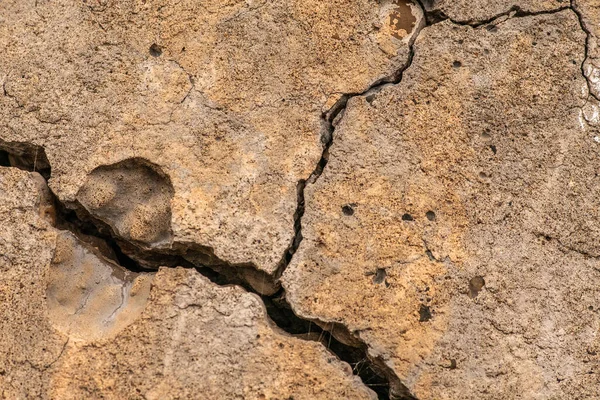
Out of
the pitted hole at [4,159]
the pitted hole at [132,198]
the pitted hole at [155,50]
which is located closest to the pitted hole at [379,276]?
the pitted hole at [132,198]

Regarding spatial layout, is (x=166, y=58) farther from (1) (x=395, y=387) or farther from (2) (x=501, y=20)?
(1) (x=395, y=387)

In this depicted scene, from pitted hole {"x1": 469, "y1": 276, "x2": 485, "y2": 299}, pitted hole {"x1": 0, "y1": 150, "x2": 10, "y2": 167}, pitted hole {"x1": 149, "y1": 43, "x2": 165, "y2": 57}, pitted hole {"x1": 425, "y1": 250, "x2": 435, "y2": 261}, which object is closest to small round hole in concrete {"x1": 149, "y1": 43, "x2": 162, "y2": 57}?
pitted hole {"x1": 149, "y1": 43, "x2": 165, "y2": 57}

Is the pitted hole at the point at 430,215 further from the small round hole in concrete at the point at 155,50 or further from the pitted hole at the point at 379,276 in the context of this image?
the small round hole in concrete at the point at 155,50

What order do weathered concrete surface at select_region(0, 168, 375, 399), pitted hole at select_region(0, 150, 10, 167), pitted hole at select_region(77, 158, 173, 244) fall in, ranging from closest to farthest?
weathered concrete surface at select_region(0, 168, 375, 399)
pitted hole at select_region(77, 158, 173, 244)
pitted hole at select_region(0, 150, 10, 167)

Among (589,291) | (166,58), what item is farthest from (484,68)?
(166,58)

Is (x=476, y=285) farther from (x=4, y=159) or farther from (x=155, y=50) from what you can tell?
(x=4, y=159)

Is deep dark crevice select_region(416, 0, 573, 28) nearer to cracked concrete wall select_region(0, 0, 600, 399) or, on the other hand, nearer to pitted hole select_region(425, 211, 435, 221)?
cracked concrete wall select_region(0, 0, 600, 399)

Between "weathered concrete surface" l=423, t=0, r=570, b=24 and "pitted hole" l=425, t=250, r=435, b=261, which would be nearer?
"pitted hole" l=425, t=250, r=435, b=261
